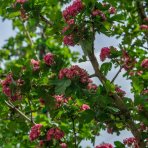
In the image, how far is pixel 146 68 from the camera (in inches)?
248

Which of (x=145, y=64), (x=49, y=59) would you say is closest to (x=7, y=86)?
(x=49, y=59)

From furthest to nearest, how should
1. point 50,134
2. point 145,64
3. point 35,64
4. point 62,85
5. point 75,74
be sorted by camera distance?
point 145,64 < point 50,134 < point 35,64 < point 75,74 < point 62,85

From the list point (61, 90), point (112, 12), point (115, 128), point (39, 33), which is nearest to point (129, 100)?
point (61, 90)

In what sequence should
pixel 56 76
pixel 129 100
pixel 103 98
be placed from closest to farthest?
pixel 103 98 < pixel 129 100 < pixel 56 76

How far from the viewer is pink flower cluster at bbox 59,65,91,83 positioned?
512 cm

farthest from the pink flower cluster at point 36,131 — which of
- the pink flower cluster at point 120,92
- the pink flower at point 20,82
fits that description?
the pink flower cluster at point 120,92

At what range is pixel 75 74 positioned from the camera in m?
5.14

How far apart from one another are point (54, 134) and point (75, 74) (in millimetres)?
1341

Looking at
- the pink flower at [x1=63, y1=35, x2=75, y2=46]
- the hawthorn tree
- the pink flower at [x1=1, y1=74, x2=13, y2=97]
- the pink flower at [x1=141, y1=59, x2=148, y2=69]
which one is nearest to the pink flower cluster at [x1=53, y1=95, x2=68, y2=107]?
the hawthorn tree

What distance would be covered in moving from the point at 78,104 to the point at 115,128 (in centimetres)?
166

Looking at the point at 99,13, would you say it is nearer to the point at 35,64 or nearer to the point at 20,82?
the point at 35,64

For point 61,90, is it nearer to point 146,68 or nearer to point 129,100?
point 129,100

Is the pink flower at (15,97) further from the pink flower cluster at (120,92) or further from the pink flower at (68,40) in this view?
the pink flower cluster at (120,92)

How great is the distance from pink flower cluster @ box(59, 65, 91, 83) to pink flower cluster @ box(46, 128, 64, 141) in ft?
3.90
